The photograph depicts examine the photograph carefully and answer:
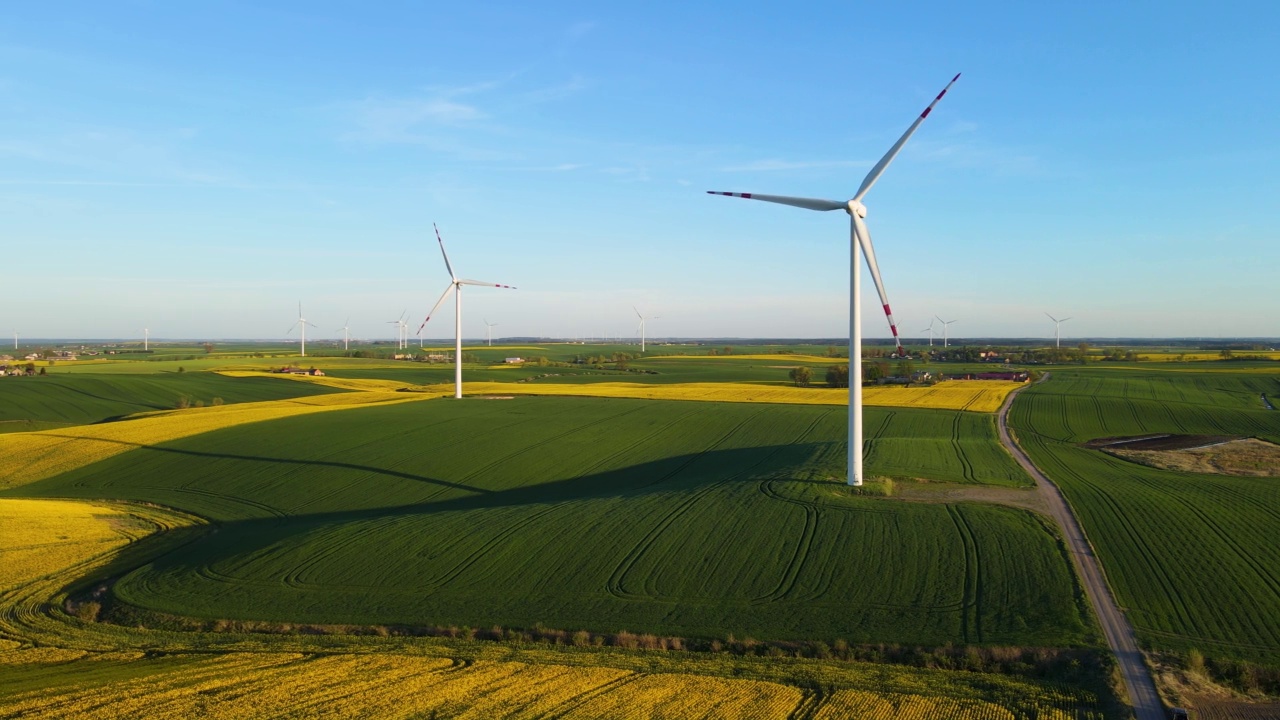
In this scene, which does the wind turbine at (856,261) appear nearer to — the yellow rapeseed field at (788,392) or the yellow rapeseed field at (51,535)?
the yellow rapeseed field at (51,535)

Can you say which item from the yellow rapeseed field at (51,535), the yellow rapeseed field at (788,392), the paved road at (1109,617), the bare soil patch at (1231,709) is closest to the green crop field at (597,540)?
the paved road at (1109,617)

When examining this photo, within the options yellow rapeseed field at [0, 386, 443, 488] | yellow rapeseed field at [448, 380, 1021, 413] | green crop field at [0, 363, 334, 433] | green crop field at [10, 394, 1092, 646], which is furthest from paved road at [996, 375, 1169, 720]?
green crop field at [0, 363, 334, 433]

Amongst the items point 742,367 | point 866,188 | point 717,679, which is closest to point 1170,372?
point 742,367

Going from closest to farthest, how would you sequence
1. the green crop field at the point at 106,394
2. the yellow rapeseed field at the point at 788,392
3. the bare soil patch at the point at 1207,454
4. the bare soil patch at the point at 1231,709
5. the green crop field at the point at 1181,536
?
the bare soil patch at the point at 1231,709
the green crop field at the point at 1181,536
the bare soil patch at the point at 1207,454
the green crop field at the point at 106,394
the yellow rapeseed field at the point at 788,392

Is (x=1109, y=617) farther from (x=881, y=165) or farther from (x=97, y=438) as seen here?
(x=97, y=438)

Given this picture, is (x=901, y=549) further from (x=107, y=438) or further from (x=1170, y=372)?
(x=1170, y=372)

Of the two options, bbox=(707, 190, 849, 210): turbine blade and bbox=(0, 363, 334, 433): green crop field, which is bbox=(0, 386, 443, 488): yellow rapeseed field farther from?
bbox=(707, 190, 849, 210): turbine blade
